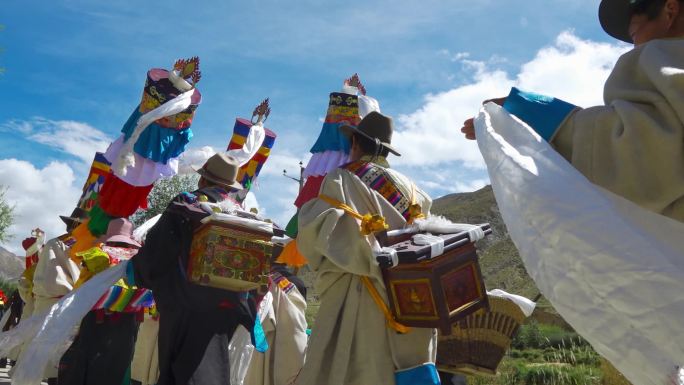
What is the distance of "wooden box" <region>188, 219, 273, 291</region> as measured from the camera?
4.21 metres

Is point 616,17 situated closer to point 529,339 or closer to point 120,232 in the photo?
point 120,232

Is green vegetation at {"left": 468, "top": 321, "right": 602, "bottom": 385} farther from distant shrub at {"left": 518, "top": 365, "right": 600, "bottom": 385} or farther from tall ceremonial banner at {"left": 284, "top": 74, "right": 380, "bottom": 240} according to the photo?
tall ceremonial banner at {"left": 284, "top": 74, "right": 380, "bottom": 240}

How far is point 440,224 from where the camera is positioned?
383 centimetres

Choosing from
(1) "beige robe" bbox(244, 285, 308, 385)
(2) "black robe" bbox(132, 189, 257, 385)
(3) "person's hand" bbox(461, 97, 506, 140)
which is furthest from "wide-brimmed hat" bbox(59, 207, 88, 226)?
(3) "person's hand" bbox(461, 97, 506, 140)

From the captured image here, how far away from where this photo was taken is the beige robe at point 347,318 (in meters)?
3.72

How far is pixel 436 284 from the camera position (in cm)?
346

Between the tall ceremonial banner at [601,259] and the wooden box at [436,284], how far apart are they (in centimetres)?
154

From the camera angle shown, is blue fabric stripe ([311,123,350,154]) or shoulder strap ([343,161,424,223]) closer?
shoulder strap ([343,161,424,223])

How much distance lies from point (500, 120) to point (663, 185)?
55 centimetres

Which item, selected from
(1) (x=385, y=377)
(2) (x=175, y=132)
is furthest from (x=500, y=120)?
(2) (x=175, y=132)

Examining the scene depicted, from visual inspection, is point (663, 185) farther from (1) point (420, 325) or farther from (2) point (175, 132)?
(2) point (175, 132)

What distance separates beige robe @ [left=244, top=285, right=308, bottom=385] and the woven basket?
2.01 metres

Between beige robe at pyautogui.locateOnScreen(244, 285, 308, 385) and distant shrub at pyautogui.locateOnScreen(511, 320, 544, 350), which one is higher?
distant shrub at pyautogui.locateOnScreen(511, 320, 544, 350)

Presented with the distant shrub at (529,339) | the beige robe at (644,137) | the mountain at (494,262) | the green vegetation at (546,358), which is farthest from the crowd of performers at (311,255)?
the distant shrub at (529,339)
